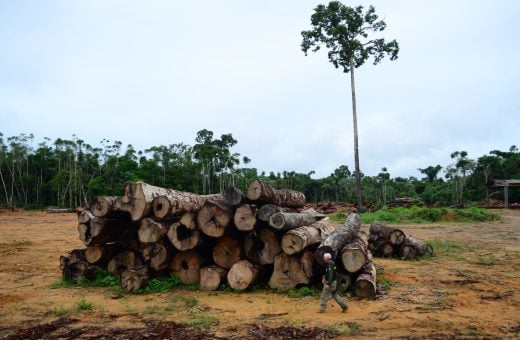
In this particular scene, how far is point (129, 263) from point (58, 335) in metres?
3.24

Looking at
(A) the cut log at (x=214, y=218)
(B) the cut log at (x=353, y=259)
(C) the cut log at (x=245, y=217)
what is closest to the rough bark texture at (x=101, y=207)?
(A) the cut log at (x=214, y=218)

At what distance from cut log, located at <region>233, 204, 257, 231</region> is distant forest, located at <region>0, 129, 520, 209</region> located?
41.0m

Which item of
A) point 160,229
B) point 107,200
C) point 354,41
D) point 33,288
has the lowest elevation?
point 33,288

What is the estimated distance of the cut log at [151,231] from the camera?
8.66m

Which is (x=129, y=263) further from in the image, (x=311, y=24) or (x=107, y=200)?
(x=311, y=24)

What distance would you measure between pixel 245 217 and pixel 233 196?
0.55 meters

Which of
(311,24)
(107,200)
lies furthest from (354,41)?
(107,200)

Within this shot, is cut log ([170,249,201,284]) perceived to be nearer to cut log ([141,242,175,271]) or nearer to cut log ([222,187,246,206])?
cut log ([141,242,175,271])

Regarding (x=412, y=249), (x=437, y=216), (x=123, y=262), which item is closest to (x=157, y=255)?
(x=123, y=262)

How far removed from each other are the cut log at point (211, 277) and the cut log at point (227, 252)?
168 mm

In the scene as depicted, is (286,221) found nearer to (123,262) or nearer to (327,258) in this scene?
(327,258)

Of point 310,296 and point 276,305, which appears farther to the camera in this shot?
point 310,296

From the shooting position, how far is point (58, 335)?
6062 mm

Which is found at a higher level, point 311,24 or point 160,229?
point 311,24
